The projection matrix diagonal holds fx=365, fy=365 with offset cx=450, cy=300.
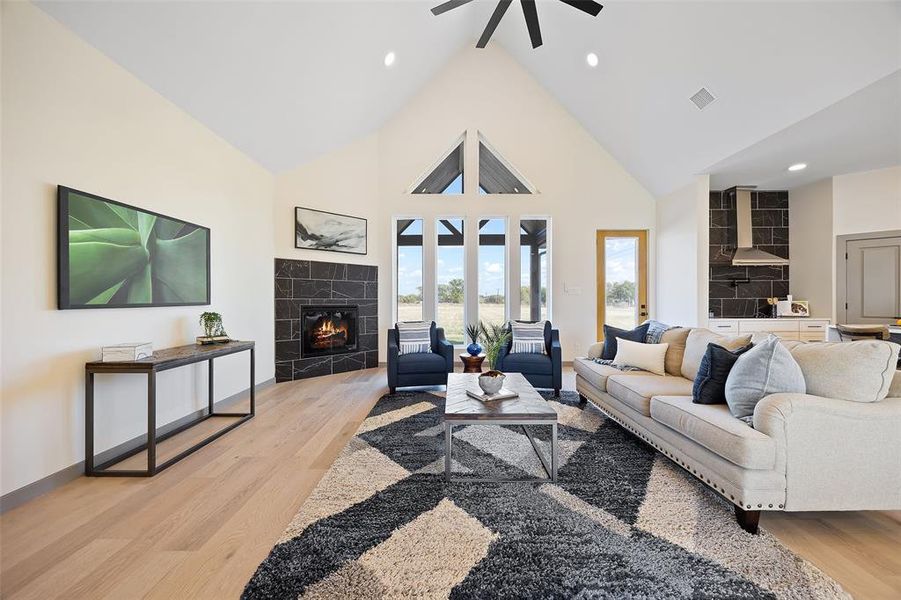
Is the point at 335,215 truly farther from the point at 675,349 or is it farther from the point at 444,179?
the point at 675,349

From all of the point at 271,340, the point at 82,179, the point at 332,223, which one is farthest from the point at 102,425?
the point at 332,223

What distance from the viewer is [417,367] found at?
4.31 m

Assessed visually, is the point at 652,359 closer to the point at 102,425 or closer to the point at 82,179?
the point at 102,425

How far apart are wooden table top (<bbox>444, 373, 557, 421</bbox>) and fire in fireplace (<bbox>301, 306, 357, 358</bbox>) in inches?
115

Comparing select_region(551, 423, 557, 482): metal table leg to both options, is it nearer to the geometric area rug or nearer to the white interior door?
the geometric area rug

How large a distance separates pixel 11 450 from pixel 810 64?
6.02m

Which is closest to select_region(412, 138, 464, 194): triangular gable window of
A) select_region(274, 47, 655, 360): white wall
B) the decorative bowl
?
select_region(274, 47, 655, 360): white wall

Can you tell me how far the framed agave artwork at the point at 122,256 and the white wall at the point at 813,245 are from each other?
767cm

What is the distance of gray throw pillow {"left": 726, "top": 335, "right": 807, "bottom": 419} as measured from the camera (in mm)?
1942

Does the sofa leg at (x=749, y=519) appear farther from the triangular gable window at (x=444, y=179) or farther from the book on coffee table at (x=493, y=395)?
the triangular gable window at (x=444, y=179)

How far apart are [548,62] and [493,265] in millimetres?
2995

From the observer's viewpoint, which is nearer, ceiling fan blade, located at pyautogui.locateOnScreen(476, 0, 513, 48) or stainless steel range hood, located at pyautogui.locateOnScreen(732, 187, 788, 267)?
ceiling fan blade, located at pyautogui.locateOnScreen(476, 0, 513, 48)

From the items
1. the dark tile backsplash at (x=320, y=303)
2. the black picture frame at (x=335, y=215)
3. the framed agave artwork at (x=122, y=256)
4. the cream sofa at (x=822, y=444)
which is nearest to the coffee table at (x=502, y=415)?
the cream sofa at (x=822, y=444)

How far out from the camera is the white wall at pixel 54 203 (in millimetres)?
1972
